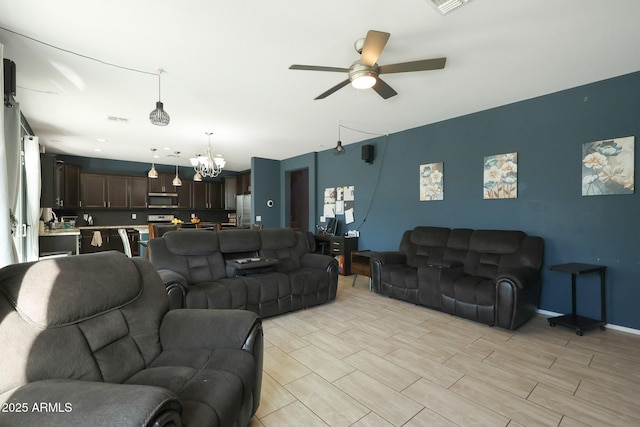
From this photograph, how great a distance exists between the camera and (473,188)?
162 inches

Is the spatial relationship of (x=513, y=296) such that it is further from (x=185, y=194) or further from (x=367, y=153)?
(x=185, y=194)

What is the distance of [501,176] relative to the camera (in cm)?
383

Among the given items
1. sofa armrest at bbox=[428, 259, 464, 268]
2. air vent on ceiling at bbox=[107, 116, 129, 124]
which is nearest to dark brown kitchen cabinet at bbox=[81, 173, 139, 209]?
air vent on ceiling at bbox=[107, 116, 129, 124]

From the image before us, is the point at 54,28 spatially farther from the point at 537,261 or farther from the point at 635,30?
the point at 537,261

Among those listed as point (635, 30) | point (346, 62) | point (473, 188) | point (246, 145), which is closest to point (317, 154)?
point (246, 145)

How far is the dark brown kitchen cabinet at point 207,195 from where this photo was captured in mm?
8688

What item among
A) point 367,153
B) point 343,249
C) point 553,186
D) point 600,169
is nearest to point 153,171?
point 343,249

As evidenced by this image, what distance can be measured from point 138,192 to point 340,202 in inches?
220

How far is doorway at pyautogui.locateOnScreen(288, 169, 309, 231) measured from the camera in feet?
28.1

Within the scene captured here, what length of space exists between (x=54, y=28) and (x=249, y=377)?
289 cm

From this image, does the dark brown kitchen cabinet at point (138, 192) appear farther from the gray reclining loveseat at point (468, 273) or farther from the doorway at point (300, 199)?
the gray reclining loveseat at point (468, 273)

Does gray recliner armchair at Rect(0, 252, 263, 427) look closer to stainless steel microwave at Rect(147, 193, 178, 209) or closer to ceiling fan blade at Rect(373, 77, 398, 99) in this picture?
ceiling fan blade at Rect(373, 77, 398, 99)

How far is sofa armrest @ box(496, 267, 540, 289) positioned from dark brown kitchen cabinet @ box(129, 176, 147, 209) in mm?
8319

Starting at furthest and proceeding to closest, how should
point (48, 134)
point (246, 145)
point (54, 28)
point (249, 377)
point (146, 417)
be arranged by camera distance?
point (246, 145) < point (48, 134) < point (54, 28) < point (249, 377) < point (146, 417)
